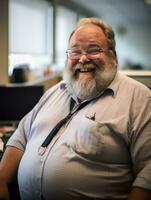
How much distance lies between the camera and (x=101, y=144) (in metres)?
1.46

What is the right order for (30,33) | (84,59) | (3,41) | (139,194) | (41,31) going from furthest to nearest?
(41,31) → (30,33) → (3,41) → (84,59) → (139,194)

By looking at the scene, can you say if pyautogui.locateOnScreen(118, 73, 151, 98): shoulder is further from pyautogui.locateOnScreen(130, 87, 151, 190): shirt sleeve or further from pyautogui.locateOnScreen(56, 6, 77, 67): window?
pyautogui.locateOnScreen(56, 6, 77, 67): window

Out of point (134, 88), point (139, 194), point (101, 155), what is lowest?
point (139, 194)

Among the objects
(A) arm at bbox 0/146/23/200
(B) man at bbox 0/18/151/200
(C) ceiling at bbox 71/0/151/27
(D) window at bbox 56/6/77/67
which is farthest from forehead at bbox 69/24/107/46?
(C) ceiling at bbox 71/0/151/27

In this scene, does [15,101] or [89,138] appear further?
[15,101]

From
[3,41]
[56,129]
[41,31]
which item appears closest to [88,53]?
[56,129]

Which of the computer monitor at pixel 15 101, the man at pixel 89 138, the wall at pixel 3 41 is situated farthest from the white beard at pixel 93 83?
the wall at pixel 3 41

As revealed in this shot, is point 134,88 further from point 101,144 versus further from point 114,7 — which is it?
point 114,7

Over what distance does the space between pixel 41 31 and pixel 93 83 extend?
332 cm

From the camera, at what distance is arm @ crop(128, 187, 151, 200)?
55.1 inches

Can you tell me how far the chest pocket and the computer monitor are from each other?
132 centimetres

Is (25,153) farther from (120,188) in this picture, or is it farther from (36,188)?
(120,188)

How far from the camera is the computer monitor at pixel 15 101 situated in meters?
2.73

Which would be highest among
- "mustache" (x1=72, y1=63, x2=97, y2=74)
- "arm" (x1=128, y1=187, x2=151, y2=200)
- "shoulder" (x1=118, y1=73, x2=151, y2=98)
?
"mustache" (x1=72, y1=63, x2=97, y2=74)
